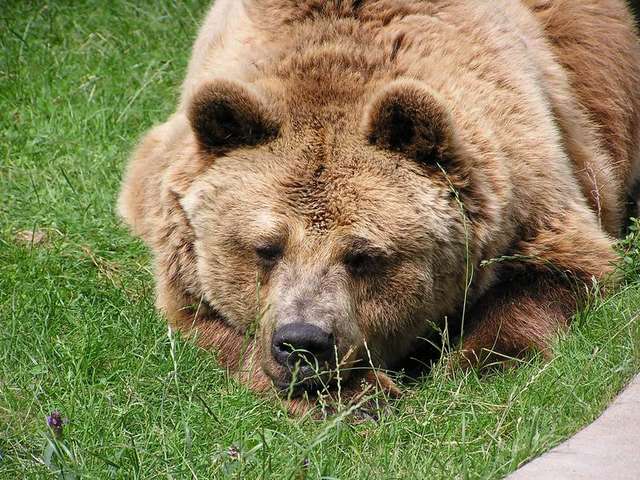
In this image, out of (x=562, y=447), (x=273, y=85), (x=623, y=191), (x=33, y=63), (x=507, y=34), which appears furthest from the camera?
(x=33, y=63)

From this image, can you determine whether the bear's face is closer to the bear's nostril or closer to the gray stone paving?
the bear's nostril

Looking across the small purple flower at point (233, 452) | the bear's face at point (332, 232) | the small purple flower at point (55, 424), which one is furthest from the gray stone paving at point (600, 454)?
the small purple flower at point (55, 424)

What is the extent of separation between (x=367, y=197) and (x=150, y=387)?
1.31 metres

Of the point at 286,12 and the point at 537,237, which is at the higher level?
the point at 286,12

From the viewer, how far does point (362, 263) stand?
540cm

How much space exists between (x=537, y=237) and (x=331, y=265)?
1.15m

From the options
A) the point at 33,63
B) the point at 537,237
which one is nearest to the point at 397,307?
the point at 537,237

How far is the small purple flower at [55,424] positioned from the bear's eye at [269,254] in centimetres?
137

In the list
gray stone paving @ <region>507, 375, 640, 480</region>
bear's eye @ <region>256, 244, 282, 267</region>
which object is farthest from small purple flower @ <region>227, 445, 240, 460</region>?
bear's eye @ <region>256, 244, 282, 267</region>

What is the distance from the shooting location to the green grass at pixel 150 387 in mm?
4469

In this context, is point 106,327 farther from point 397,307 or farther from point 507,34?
point 507,34

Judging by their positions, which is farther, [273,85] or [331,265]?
[273,85]

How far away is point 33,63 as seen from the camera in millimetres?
9430

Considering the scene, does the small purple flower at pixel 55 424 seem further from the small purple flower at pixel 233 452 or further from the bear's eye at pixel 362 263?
the bear's eye at pixel 362 263
